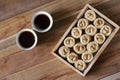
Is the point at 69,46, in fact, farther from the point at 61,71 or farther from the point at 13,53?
the point at 13,53

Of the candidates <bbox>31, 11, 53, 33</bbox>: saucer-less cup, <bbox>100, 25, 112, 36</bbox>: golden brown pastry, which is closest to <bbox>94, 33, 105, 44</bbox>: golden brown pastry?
<bbox>100, 25, 112, 36</bbox>: golden brown pastry

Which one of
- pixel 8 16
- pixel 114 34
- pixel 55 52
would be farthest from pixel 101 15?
pixel 8 16

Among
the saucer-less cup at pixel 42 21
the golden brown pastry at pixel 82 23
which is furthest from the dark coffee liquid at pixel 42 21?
the golden brown pastry at pixel 82 23

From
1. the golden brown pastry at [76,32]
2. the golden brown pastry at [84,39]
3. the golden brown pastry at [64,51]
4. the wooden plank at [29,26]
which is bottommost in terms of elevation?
the golden brown pastry at [84,39]

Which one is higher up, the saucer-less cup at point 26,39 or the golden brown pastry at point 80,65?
the saucer-less cup at point 26,39

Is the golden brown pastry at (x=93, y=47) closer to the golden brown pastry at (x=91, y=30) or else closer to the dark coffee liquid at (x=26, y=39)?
the golden brown pastry at (x=91, y=30)

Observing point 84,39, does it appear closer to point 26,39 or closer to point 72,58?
point 72,58
